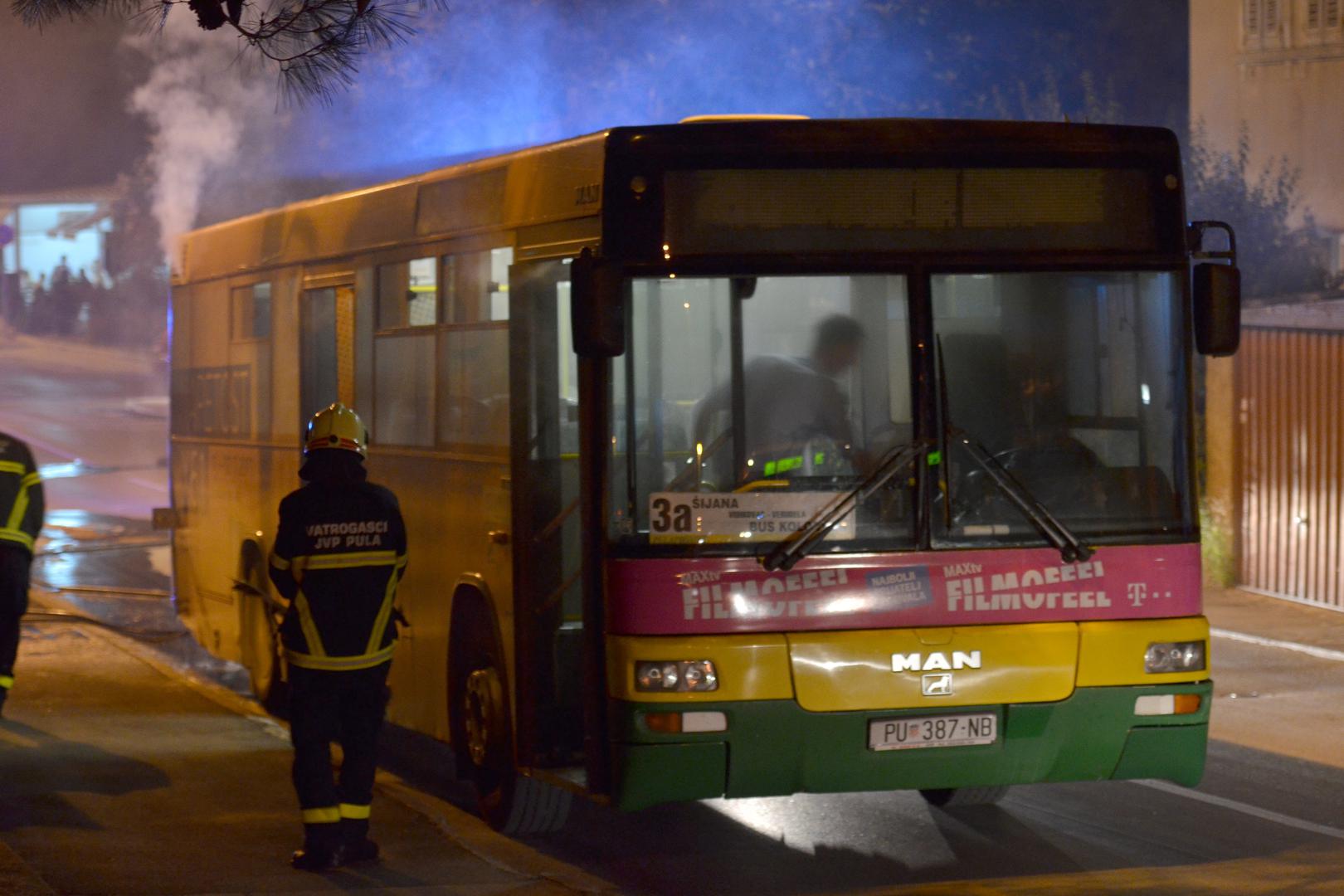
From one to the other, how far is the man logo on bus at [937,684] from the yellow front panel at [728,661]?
495mm

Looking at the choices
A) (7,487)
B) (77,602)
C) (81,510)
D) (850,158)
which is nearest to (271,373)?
(7,487)

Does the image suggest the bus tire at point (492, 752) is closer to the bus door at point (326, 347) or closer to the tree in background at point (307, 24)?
the bus door at point (326, 347)

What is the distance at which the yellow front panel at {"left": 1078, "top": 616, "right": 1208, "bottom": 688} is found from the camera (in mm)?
Answer: 6781

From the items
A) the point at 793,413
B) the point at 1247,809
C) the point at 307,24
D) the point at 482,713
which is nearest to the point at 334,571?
the point at 482,713

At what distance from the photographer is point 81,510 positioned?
86.8 ft

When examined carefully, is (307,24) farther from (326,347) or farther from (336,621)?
(336,621)

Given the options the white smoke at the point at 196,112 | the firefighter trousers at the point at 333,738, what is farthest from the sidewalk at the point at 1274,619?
the white smoke at the point at 196,112

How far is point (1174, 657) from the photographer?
6.85m

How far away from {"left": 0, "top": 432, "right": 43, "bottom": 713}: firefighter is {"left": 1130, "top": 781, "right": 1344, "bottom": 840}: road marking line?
540 centimetres

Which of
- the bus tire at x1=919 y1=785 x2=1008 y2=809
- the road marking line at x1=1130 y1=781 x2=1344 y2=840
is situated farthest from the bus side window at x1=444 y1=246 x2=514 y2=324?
the road marking line at x1=1130 y1=781 x2=1344 y2=840

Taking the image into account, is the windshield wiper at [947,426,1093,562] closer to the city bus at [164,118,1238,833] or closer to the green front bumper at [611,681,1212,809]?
the city bus at [164,118,1238,833]

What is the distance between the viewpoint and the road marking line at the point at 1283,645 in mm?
13078

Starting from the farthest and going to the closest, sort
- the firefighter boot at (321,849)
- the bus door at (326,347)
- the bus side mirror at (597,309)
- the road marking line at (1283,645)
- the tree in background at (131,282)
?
the tree in background at (131,282), the road marking line at (1283,645), the bus door at (326,347), the firefighter boot at (321,849), the bus side mirror at (597,309)

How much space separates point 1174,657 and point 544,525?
2.46m
